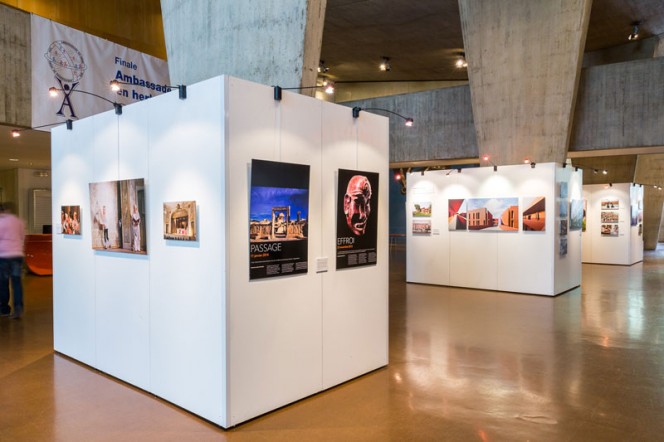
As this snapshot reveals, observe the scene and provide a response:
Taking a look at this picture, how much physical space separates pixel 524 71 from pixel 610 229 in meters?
8.51

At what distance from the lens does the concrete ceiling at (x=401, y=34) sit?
12.9 meters

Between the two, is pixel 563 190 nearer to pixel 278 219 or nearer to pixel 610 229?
pixel 610 229

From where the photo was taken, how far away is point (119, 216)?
5.14 metres

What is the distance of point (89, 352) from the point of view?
567 cm

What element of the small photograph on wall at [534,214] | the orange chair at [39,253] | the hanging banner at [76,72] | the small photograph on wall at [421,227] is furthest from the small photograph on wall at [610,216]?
the orange chair at [39,253]

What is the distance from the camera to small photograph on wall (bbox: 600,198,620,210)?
16.9 metres

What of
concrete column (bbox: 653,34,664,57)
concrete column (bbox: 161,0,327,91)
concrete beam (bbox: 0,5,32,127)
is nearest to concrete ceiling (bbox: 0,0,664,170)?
concrete column (bbox: 653,34,664,57)

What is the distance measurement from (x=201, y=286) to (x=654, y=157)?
20740 millimetres

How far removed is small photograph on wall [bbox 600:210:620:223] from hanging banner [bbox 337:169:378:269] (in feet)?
47.9

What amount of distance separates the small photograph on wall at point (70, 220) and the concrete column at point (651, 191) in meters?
20.0

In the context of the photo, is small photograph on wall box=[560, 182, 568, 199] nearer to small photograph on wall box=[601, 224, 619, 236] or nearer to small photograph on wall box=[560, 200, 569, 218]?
small photograph on wall box=[560, 200, 569, 218]

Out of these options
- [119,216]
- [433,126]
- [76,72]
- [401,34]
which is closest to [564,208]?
[433,126]

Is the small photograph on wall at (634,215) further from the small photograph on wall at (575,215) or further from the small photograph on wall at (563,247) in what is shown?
the small photograph on wall at (563,247)

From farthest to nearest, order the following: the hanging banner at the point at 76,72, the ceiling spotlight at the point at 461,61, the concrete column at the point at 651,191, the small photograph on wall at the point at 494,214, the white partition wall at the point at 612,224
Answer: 1. the concrete column at the point at 651,191
2. the ceiling spotlight at the point at 461,61
3. the white partition wall at the point at 612,224
4. the small photograph on wall at the point at 494,214
5. the hanging banner at the point at 76,72
